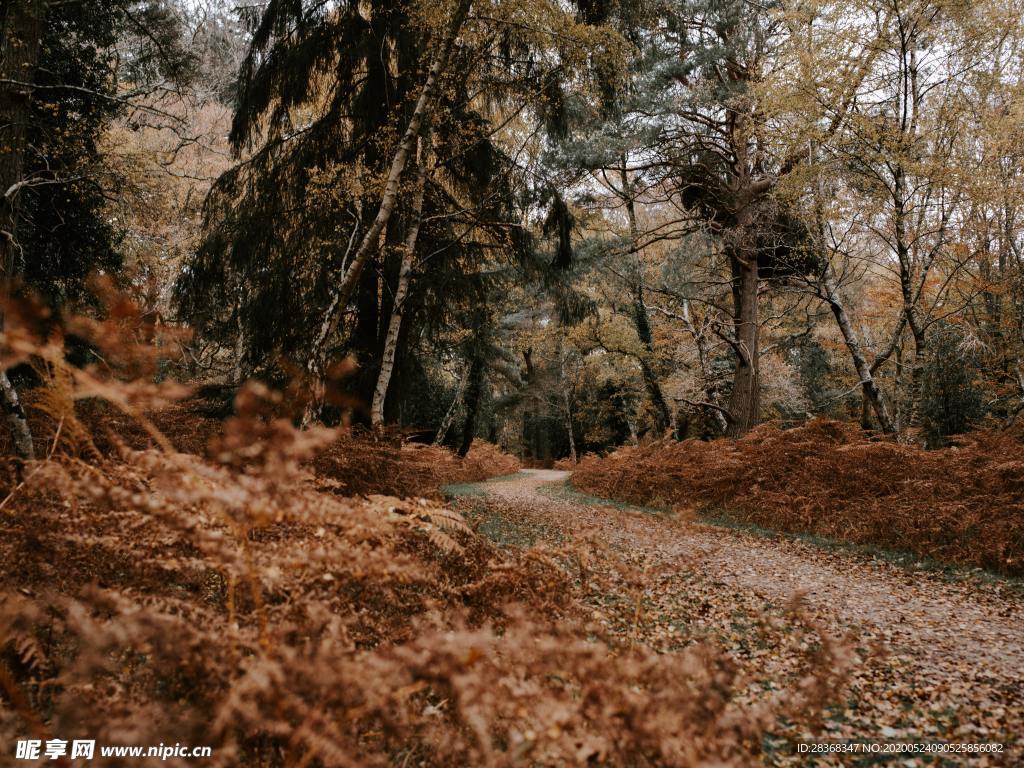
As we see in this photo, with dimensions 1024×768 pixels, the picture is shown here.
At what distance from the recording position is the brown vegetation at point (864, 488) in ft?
19.5

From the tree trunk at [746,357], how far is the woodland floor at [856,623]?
514cm

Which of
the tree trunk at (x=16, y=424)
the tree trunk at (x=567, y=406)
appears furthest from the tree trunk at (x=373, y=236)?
the tree trunk at (x=567, y=406)

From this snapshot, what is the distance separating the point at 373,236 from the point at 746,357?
368 inches

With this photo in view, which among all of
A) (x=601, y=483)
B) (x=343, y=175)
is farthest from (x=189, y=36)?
(x=601, y=483)

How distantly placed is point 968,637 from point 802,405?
67.9ft

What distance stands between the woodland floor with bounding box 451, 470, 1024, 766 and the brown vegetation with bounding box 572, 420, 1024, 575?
2.02ft

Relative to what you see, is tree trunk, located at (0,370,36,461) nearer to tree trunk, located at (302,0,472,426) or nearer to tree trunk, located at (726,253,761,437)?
tree trunk, located at (302,0,472,426)

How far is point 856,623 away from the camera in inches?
154

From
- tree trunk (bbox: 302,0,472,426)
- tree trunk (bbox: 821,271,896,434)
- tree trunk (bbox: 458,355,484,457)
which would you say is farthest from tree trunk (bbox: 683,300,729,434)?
tree trunk (bbox: 302,0,472,426)

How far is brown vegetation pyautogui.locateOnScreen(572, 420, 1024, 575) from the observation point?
5945 mm

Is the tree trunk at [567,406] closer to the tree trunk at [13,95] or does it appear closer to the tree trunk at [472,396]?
the tree trunk at [472,396]

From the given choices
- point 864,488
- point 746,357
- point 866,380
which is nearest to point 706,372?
point 746,357

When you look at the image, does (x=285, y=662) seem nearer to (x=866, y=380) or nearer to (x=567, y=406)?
(x=866, y=380)

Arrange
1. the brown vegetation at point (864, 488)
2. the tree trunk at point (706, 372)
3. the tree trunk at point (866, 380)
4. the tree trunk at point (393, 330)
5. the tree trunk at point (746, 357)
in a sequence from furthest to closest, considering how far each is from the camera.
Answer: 1. the tree trunk at point (706, 372)
2. the tree trunk at point (746, 357)
3. the tree trunk at point (866, 380)
4. the tree trunk at point (393, 330)
5. the brown vegetation at point (864, 488)
